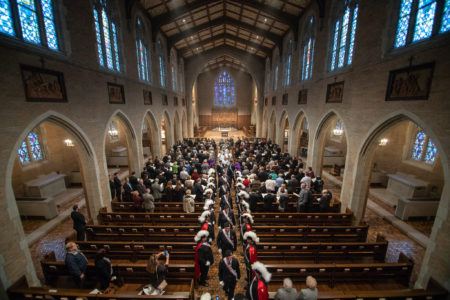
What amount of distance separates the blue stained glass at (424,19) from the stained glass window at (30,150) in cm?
1719

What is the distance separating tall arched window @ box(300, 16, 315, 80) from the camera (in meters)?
12.7

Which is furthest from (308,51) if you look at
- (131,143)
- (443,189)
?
(131,143)

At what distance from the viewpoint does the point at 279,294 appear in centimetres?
350

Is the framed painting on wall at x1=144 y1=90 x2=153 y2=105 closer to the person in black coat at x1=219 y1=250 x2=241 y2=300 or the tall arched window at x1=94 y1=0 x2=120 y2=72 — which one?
the tall arched window at x1=94 y1=0 x2=120 y2=72

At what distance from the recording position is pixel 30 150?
36.6ft

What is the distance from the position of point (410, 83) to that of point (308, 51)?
351 inches

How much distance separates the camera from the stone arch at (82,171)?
4.97 m

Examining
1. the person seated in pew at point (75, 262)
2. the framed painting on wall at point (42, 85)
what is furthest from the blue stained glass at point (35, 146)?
the person seated in pew at point (75, 262)

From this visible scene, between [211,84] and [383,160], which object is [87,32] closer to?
[383,160]

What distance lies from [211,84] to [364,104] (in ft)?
102

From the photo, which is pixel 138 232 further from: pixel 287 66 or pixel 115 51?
pixel 287 66

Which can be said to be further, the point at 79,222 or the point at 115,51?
the point at 115,51

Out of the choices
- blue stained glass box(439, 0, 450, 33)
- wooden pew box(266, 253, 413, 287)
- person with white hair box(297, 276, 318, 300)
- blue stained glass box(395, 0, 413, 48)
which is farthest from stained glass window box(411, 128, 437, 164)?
person with white hair box(297, 276, 318, 300)

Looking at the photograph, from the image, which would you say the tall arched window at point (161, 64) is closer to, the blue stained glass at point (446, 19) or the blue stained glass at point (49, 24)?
the blue stained glass at point (49, 24)
